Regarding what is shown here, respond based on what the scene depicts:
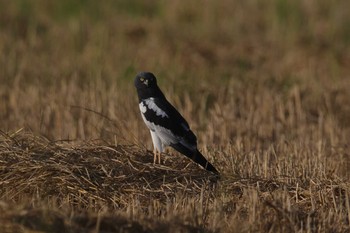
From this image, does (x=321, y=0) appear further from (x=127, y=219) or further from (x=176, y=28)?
(x=127, y=219)

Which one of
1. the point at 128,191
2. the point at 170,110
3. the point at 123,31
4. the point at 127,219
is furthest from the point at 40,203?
the point at 123,31

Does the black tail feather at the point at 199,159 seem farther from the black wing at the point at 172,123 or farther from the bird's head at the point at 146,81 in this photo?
the bird's head at the point at 146,81

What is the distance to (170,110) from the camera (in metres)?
8.36

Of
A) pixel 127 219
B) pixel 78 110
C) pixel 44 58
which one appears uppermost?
pixel 44 58

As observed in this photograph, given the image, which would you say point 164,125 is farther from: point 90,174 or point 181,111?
point 181,111

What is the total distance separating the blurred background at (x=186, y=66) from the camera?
37.7 ft

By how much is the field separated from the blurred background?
30mm

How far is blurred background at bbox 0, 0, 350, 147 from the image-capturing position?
37.7ft

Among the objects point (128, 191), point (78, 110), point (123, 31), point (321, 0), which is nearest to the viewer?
point (128, 191)

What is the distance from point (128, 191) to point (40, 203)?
4.18 ft

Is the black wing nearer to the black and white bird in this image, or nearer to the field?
the black and white bird

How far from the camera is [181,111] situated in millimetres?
12039

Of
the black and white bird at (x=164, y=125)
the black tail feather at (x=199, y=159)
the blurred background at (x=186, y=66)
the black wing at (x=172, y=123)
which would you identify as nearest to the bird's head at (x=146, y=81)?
the black and white bird at (x=164, y=125)

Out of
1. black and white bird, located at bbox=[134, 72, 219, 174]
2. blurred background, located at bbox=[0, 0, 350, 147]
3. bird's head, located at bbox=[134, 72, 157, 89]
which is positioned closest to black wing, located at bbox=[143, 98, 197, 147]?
black and white bird, located at bbox=[134, 72, 219, 174]
